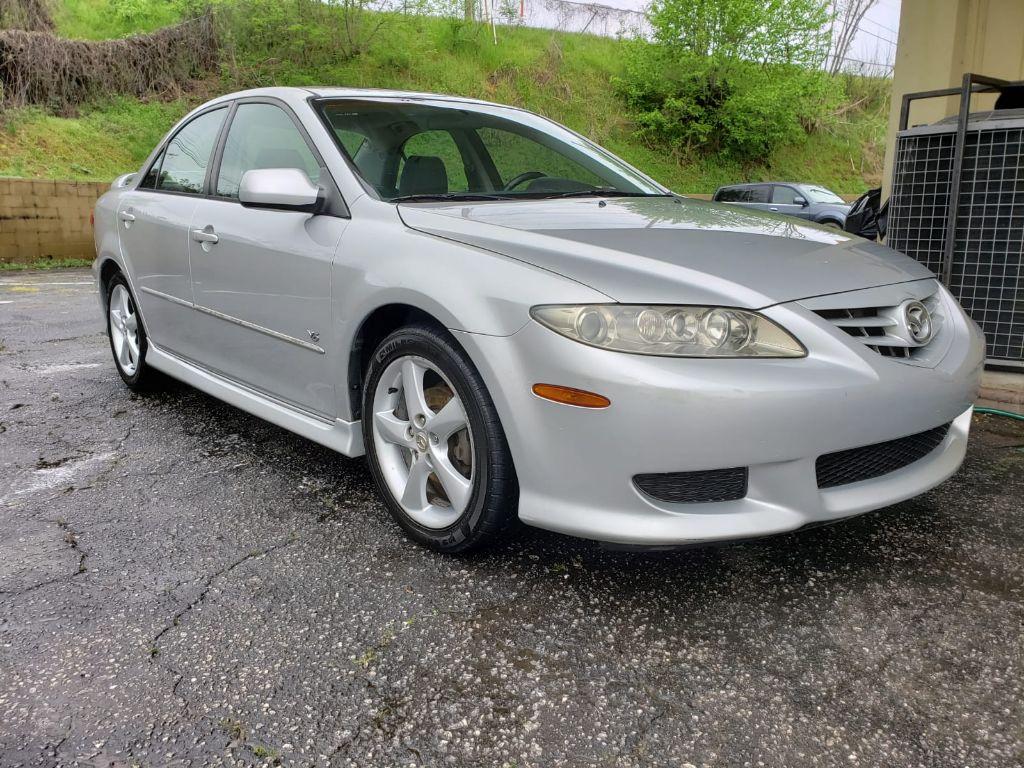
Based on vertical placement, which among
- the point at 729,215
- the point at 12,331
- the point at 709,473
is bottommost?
the point at 12,331

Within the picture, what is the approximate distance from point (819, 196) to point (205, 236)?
15372mm

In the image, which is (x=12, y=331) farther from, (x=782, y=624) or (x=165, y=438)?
(x=782, y=624)

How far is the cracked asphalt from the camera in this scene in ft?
5.66

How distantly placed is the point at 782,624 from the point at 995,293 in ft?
9.34

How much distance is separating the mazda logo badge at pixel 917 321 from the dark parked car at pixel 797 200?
45.5 feet

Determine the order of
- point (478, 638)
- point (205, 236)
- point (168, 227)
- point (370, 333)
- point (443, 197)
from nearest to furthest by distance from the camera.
Answer: point (478, 638)
point (370, 333)
point (443, 197)
point (205, 236)
point (168, 227)

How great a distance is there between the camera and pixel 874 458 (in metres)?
2.26

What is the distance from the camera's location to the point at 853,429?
6.89ft

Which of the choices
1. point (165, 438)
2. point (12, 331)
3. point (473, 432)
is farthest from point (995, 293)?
point (12, 331)

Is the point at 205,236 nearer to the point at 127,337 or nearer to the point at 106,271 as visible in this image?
the point at 127,337

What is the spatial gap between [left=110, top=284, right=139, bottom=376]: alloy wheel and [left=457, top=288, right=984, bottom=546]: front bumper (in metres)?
2.83

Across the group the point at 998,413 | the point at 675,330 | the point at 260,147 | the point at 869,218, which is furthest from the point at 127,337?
the point at 869,218

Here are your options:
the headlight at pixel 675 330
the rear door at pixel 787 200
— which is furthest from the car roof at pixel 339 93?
the rear door at pixel 787 200

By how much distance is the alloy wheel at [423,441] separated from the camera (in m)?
2.42
